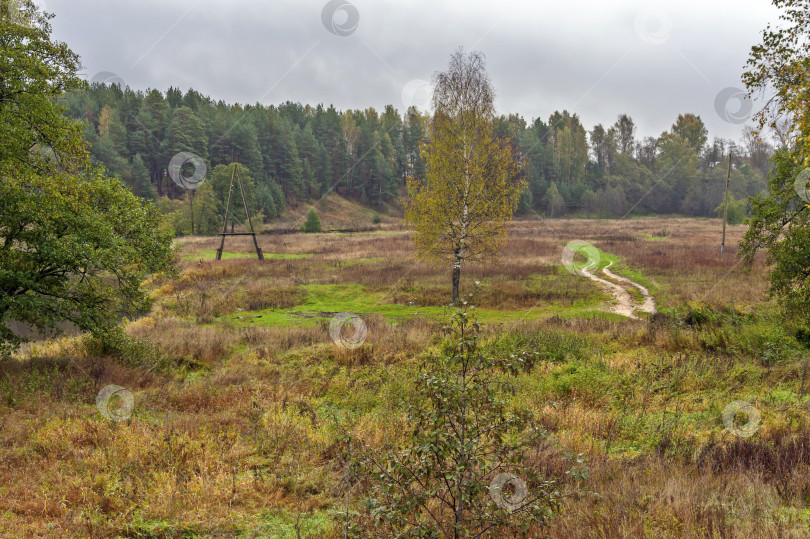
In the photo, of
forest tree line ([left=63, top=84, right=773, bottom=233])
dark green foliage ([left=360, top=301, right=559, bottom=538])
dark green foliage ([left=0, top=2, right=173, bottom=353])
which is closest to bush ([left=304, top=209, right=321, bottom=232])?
forest tree line ([left=63, top=84, right=773, bottom=233])

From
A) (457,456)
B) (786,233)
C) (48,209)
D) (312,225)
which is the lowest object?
(457,456)

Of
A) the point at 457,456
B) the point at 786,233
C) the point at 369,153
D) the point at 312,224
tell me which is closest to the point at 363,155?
the point at 369,153

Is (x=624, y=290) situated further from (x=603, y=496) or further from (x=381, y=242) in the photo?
(x=381, y=242)

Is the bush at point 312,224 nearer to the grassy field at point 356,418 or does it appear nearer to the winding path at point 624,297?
the winding path at point 624,297

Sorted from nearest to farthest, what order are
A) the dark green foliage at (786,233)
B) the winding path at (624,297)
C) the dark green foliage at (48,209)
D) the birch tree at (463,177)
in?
the dark green foliage at (48,209)
the dark green foliage at (786,233)
the winding path at (624,297)
the birch tree at (463,177)

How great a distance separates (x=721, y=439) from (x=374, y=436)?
5.48 meters

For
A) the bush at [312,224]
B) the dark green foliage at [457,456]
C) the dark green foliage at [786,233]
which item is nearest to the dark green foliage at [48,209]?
the dark green foliage at [457,456]

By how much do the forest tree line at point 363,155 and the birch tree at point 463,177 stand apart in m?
44.5

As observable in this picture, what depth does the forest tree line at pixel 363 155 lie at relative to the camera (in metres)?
78.1

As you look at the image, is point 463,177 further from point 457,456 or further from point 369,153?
point 369,153

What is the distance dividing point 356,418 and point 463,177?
1390 cm

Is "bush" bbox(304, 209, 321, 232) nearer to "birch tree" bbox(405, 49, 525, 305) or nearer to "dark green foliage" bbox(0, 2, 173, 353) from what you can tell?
"birch tree" bbox(405, 49, 525, 305)

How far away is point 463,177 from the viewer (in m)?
20.2

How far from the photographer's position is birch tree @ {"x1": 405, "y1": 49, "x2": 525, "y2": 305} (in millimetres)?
19891
